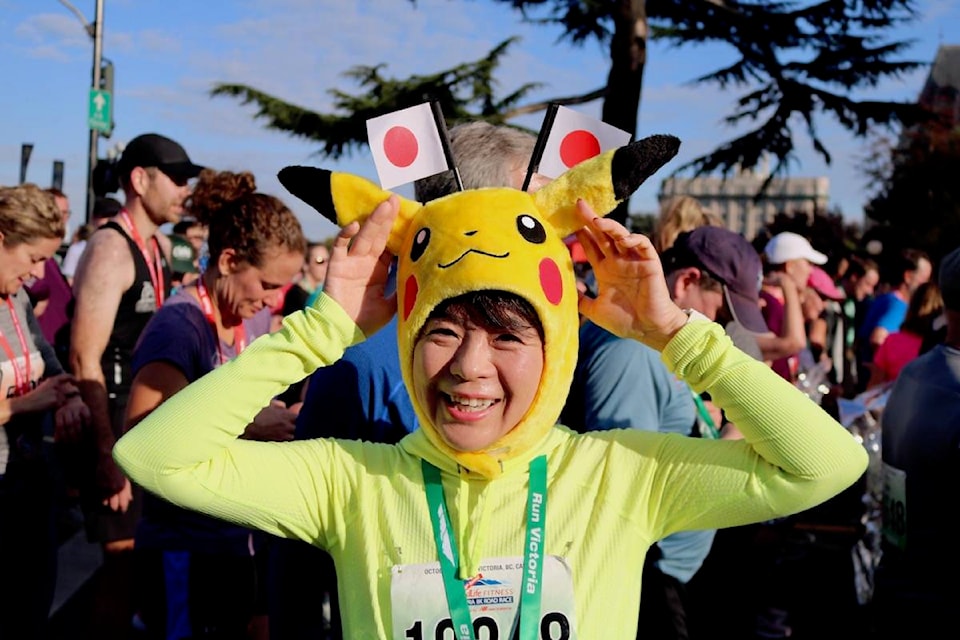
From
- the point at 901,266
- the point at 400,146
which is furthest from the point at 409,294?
the point at 901,266

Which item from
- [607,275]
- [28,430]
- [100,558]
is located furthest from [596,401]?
[100,558]

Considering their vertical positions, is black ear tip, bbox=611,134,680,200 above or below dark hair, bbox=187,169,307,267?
above

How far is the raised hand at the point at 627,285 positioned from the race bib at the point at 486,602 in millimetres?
528

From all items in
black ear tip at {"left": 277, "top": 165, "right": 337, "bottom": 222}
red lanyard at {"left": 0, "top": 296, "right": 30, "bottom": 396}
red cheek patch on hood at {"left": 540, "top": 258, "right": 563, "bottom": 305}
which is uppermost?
black ear tip at {"left": 277, "top": 165, "right": 337, "bottom": 222}

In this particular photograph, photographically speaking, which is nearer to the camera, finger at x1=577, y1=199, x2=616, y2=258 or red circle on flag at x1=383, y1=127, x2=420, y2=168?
finger at x1=577, y1=199, x2=616, y2=258

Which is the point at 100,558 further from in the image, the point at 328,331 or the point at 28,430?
the point at 328,331

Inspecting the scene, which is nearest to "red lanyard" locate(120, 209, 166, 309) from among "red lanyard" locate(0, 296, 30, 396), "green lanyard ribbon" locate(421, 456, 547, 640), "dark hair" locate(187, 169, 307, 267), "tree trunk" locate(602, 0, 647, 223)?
"red lanyard" locate(0, 296, 30, 396)

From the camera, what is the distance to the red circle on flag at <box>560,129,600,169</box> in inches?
82.4

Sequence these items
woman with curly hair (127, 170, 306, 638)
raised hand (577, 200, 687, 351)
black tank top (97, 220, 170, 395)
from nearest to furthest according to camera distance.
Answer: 1. raised hand (577, 200, 687, 351)
2. woman with curly hair (127, 170, 306, 638)
3. black tank top (97, 220, 170, 395)

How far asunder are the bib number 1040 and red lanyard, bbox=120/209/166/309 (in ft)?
9.61

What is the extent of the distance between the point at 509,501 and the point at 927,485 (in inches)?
71.0

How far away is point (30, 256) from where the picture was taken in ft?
11.9

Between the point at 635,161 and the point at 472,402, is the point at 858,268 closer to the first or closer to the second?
the point at 635,161

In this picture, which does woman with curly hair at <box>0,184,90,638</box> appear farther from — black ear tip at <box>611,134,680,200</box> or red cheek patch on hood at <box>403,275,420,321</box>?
black ear tip at <box>611,134,680,200</box>
